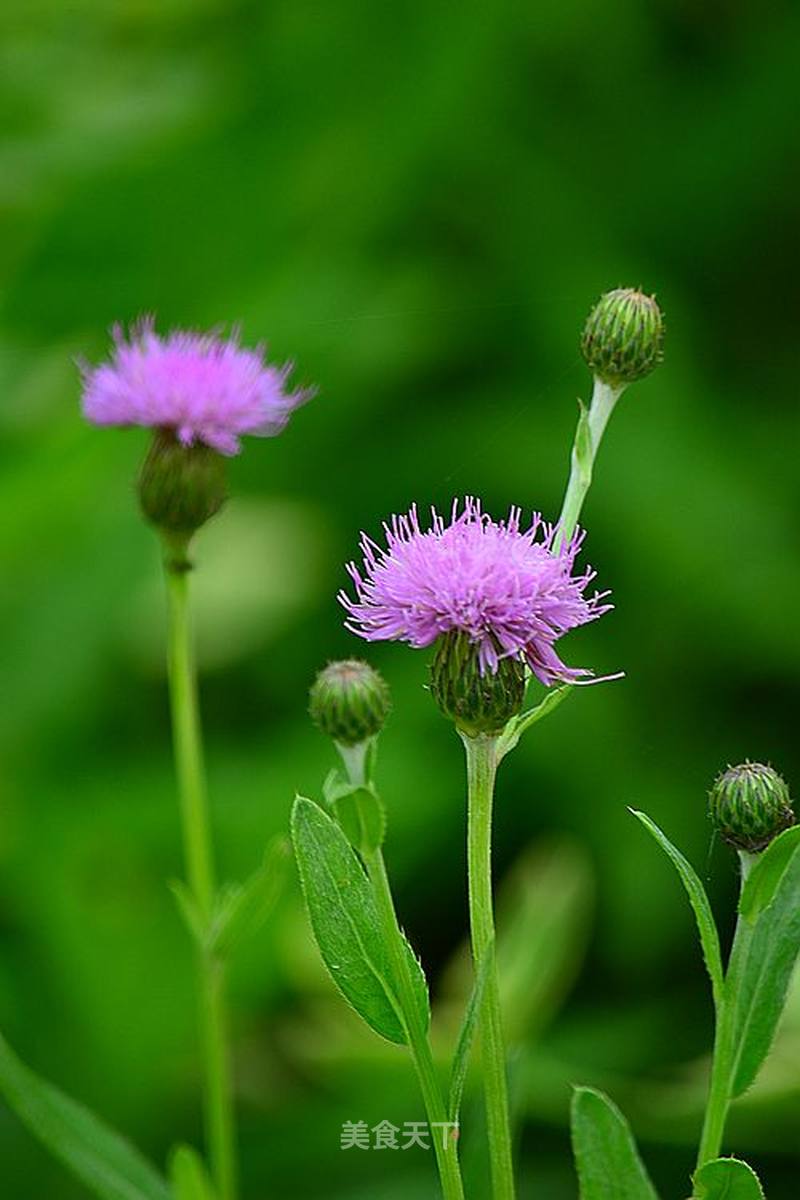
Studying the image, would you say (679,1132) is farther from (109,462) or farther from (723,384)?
(723,384)

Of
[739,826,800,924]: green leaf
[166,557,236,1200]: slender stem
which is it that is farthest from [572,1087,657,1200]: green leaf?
[166,557,236,1200]: slender stem

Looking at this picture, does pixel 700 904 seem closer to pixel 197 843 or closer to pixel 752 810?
pixel 752 810

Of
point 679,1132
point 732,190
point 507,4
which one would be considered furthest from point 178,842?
point 507,4

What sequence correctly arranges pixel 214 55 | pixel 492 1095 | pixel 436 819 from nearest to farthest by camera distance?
pixel 492 1095 < pixel 436 819 < pixel 214 55

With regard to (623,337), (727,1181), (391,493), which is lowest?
(727,1181)

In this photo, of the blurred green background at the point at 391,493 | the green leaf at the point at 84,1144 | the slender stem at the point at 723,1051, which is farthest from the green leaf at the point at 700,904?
the blurred green background at the point at 391,493

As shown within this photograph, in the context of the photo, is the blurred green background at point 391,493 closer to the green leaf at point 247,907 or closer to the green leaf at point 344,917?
the green leaf at point 247,907

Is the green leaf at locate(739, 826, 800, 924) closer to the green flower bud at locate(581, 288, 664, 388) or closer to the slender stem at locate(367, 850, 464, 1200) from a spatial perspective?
the slender stem at locate(367, 850, 464, 1200)

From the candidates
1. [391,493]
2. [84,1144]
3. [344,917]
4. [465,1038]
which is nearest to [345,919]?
[344,917]
